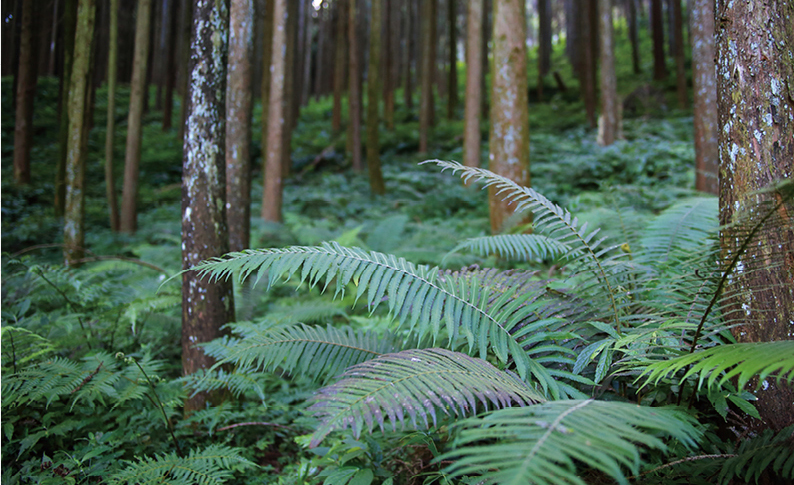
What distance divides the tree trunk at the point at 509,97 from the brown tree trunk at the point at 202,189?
11.5ft

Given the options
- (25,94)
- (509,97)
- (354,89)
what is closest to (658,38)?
(354,89)

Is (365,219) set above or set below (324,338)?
above

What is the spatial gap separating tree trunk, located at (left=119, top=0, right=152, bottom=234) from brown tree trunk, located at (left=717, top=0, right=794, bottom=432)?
26.7 feet

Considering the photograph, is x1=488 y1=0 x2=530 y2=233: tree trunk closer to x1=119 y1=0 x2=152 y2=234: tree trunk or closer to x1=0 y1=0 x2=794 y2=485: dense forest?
x1=0 y1=0 x2=794 y2=485: dense forest

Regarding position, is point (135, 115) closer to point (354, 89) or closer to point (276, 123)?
point (276, 123)

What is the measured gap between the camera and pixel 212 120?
2.97 meters

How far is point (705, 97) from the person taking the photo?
636 cm

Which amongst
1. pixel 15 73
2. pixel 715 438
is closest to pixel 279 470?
pixel 715 438

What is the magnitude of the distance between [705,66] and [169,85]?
1546 cm

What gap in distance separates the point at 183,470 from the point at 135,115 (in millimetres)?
7293

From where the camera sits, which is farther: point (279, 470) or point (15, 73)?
point (15, 73)

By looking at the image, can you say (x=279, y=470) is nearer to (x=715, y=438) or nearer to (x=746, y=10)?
(x=715, y=438)

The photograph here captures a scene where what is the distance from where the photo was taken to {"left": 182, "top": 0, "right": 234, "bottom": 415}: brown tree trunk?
2918 millimetres

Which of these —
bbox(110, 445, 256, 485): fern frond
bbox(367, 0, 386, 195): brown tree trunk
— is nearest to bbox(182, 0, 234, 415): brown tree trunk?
bbox(110, 445, 256, 485): fern frond
